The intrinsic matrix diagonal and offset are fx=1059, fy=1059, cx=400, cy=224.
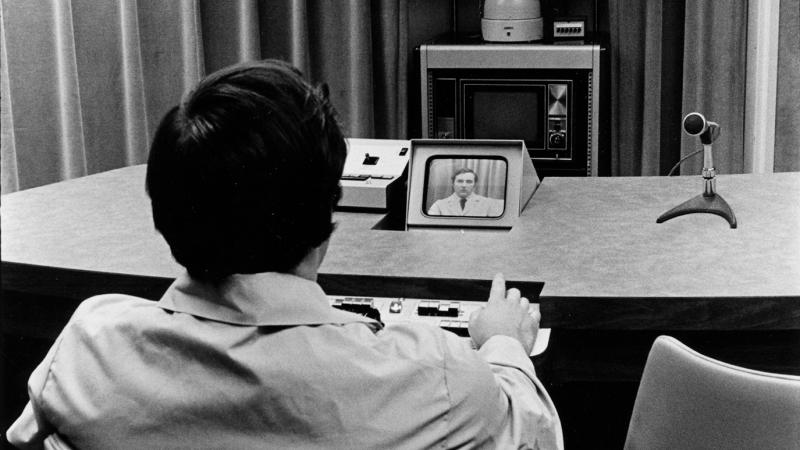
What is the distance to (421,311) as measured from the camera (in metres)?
1.92

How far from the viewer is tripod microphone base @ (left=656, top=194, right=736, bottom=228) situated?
2.32 m

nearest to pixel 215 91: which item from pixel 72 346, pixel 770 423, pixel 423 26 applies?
pixel 72 346

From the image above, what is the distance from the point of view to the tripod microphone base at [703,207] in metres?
2.32

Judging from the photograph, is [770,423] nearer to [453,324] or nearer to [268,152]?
[453,324]

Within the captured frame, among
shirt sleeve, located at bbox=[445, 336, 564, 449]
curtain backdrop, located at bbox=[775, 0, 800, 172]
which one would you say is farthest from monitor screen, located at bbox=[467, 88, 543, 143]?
shirt sleeve, located at bbox=[445, 336, 564, 449]

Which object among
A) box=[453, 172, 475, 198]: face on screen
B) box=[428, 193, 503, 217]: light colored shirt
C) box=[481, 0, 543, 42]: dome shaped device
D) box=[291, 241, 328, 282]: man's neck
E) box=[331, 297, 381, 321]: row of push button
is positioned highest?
box=[481, 0, 543, 42]: dome shaped device

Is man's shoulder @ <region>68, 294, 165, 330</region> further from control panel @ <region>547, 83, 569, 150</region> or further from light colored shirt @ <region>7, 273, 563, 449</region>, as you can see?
control panel @ <region>547, 83, 569, 150</region>

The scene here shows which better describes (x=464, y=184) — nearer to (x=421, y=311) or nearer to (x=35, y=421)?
(x=421, y=311)

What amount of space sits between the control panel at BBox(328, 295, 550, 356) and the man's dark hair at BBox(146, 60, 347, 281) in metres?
0.75

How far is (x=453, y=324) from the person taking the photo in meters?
1.87

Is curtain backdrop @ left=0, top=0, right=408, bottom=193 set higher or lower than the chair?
higher

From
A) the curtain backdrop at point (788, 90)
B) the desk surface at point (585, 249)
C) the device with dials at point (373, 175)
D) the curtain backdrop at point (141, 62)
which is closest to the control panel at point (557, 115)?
the curtain backdrop at point (141, 62)

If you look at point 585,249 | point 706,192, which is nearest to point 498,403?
point 585,249

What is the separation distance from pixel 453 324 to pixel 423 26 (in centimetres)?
323
